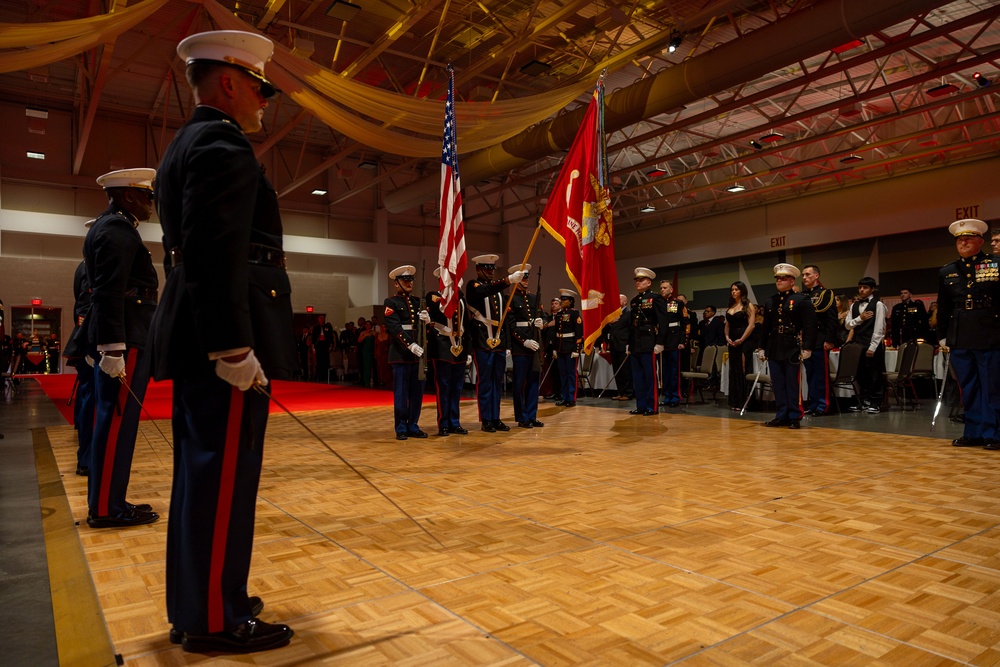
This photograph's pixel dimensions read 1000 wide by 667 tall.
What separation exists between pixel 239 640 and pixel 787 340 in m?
6.22

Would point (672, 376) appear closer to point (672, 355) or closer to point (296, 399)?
point (672, 355)

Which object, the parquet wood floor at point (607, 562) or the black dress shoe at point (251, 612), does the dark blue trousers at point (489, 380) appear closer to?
the parquet wood floor at point (607, 562)

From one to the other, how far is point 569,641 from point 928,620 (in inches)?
39.4

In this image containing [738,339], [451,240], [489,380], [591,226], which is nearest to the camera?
[591,226]

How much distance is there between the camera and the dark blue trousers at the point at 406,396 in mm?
5816

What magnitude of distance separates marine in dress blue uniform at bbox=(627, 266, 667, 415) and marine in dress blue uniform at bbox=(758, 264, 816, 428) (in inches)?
49.0

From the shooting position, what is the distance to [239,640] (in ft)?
5.45

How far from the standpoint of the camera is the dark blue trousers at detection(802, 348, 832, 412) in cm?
781

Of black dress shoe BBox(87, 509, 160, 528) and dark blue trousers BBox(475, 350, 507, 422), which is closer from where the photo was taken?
black dress shoe BBox(87, 509, 160, 528)

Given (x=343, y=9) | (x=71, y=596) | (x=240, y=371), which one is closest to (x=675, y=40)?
(x=343, y=9)

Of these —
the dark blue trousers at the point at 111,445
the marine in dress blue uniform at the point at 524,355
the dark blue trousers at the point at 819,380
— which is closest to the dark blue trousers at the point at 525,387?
the marine in dress blue uniform at the point at 524,355

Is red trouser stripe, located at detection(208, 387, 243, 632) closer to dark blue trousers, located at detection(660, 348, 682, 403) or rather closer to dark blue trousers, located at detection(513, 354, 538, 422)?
dark blue trousers, located at detection(513, 354, 538, 422)

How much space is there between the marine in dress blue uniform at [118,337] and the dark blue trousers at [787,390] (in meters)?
5.77

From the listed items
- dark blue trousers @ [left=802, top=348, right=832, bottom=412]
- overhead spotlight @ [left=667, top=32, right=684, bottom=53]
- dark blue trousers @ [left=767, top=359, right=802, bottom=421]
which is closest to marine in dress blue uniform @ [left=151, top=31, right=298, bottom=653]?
dark blue trousers @ [left=767, top=359, right=802, bottom=421]
